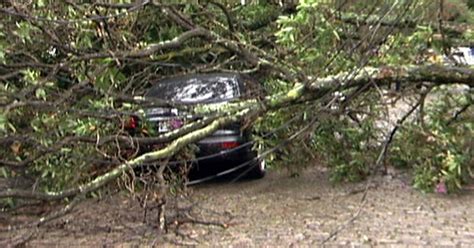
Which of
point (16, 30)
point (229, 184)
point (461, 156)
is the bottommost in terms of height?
point (229, 184)

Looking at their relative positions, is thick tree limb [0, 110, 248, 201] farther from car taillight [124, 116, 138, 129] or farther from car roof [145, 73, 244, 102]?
car roof [145, 73, 244, 102]

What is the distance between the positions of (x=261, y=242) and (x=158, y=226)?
1165mm

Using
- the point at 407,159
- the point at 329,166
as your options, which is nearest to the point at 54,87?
the point at 329,166

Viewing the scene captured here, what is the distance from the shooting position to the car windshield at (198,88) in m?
9.80

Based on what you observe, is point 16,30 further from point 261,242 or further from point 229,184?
point 229,184

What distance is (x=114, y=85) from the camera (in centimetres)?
888

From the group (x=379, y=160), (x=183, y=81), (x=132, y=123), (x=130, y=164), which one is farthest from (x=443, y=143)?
(x=130, y=164)

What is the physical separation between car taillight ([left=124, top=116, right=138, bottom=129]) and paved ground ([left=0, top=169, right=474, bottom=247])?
2.82 feet

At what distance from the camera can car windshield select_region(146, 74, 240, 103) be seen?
9797 mm

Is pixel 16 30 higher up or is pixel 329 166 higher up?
pixel 16 30

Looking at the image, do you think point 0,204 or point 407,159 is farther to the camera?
point 407,159

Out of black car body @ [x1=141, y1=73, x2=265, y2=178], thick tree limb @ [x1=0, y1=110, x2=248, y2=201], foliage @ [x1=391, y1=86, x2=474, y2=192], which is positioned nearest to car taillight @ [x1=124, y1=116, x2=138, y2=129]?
black car body @ [x1=141, y1=73, x2=265, y2=178]

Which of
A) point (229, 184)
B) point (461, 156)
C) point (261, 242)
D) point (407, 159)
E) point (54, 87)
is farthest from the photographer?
point (229, 184)

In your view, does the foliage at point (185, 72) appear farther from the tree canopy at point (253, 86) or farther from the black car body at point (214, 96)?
the black car body at point (214, 96)
